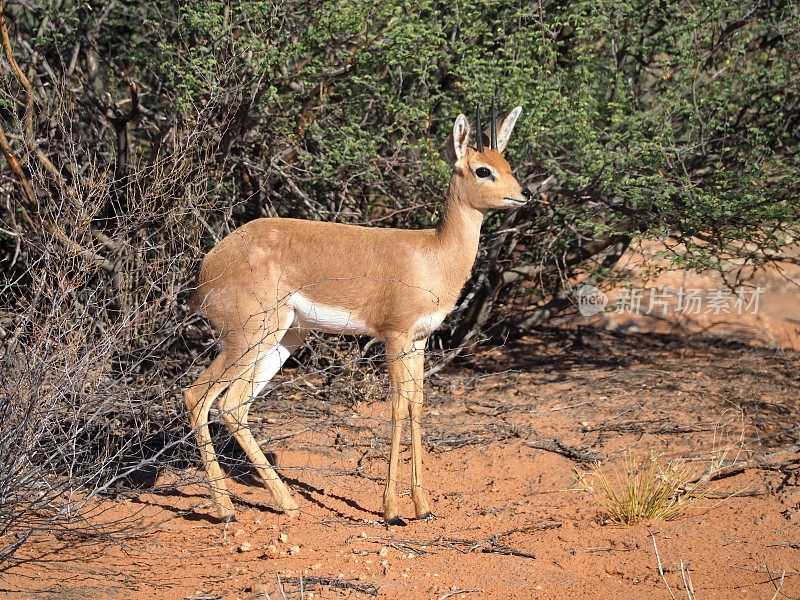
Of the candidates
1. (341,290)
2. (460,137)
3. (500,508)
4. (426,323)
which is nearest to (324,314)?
(341,290)

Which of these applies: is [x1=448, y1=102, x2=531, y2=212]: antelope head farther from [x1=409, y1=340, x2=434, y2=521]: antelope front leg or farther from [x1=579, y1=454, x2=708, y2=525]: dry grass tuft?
[x1=579, y1=454, x2=708, y2=525]: dry grass tuft

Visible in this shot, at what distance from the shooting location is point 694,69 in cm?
928

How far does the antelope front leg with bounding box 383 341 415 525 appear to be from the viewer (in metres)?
6.99

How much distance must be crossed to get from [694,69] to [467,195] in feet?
10.1

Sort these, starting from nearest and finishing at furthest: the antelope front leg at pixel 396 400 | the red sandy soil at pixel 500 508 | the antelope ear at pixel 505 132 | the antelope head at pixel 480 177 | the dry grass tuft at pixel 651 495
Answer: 1. the red sandy soil at pixel 500 508
2. the dry grass tuft at pixel 651 495
3. the antelope front leg at pixel 396 400
4. the antelope head at pixel 480 177
5. the antelope ear at pixel 505 132

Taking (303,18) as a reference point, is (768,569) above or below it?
below

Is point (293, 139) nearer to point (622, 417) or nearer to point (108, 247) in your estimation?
point (108, 247)

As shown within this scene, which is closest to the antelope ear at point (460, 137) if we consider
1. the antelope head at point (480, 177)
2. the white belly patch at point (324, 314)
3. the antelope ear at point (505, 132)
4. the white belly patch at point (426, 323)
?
the antelope head at point (480, 177)

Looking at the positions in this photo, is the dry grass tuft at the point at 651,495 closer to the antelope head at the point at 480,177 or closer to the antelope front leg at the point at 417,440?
the antelope front leg at the point at 417,440

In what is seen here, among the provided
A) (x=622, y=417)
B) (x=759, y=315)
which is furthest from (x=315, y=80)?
(x=759, y=315)

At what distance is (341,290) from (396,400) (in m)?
0.83

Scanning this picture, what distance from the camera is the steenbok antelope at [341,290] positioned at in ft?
23.5

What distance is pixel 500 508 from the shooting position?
7355mm

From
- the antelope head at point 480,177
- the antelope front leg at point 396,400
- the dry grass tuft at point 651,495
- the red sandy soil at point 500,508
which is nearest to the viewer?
the red sandy soil at point 500,508
